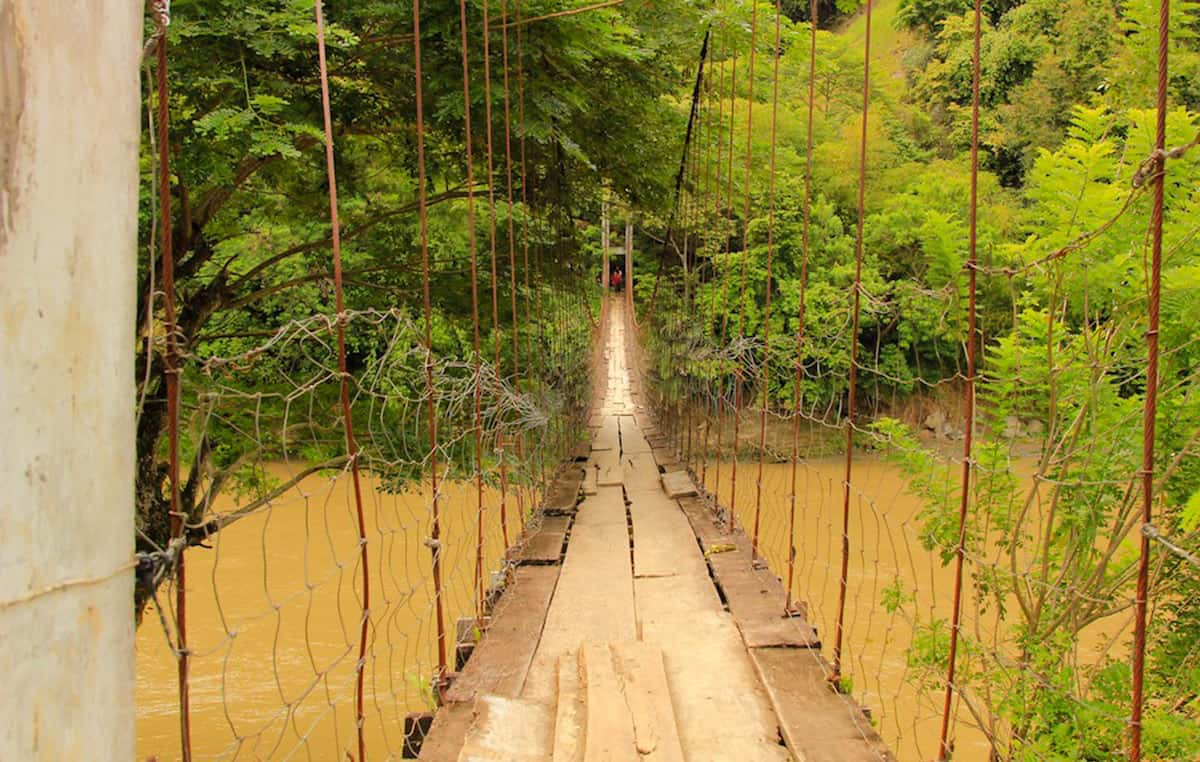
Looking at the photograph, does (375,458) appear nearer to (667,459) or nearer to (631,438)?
(667,459)

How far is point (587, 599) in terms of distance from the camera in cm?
238

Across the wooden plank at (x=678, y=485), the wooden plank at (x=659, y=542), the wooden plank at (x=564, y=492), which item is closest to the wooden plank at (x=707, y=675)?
the wooden plank at (x=659, y=542)

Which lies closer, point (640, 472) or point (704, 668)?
point (704, 668)

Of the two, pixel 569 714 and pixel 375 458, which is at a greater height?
pixel 375 458

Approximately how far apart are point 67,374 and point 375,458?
1.34 m

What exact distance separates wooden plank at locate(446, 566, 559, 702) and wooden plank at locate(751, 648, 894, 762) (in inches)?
20.3

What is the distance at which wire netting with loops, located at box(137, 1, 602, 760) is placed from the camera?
2.28 metres

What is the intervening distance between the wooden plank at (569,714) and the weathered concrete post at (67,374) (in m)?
0.98

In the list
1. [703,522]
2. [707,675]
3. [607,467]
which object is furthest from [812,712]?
[607,467]

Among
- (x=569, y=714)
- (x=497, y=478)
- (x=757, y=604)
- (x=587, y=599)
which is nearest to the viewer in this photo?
(x=569, y=714)

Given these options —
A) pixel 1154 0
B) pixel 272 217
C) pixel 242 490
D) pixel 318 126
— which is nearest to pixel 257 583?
pixel 242 490

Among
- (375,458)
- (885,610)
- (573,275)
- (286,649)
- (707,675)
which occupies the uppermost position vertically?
(573,275)

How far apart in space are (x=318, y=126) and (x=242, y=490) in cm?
267

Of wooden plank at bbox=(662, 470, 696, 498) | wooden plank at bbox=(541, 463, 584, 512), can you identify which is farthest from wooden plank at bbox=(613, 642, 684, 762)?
wooden plank at bbox=(662, 470, 696, 498)
